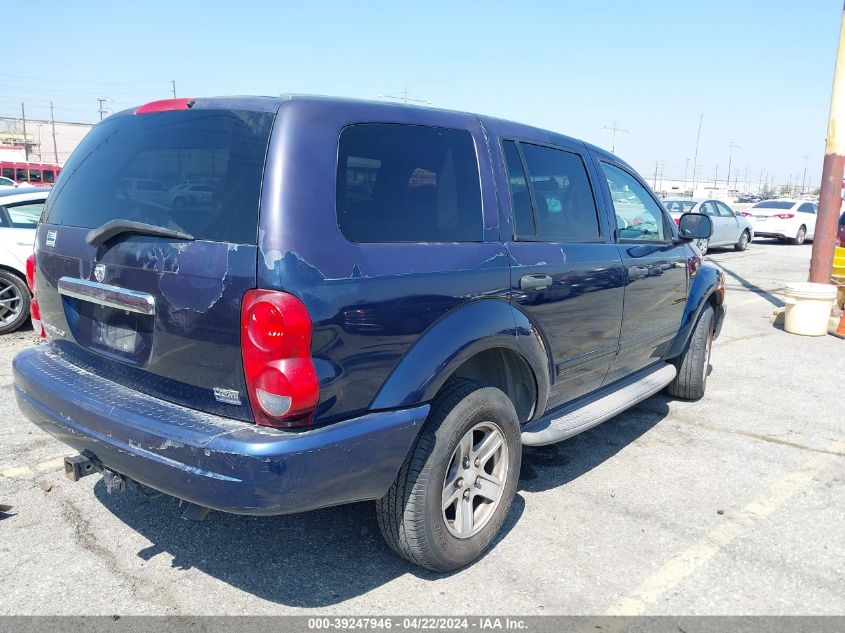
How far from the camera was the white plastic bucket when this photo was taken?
27.4 feet

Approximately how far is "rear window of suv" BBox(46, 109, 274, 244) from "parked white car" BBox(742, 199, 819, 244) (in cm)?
2400

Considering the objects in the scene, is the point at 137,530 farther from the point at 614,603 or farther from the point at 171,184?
the point at 614,603

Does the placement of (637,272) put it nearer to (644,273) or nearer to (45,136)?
(644,273)

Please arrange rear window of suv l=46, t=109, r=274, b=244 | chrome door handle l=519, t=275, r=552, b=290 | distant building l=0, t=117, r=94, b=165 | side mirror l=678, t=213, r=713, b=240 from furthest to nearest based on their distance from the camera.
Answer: distant building l=0, t=117, r=94, b=165
side mirror l=678, t=213, r=713, b=240
chrome door handle l=519, t=275, r=552, b=290
rear window of suv l=46, t=109, r=274, b=244

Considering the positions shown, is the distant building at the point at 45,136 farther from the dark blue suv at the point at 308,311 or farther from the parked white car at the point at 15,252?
the dark blue suv at the point at 308,311

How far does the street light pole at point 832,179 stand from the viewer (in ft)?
28.8

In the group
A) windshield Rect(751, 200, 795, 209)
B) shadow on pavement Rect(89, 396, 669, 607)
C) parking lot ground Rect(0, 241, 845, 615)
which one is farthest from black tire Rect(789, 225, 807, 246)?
shadow on pavement Rect(89, 396, 669, 607)

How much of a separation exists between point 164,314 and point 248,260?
0.46m

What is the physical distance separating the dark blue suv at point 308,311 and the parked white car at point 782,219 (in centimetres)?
2303

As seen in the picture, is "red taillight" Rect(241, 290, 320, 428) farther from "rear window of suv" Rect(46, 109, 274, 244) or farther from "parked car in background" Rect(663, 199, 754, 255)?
"parked car in background" Rect(663, 199, 754, 255)

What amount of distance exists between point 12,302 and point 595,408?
6.27 metres

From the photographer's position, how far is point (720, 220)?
20016 mm

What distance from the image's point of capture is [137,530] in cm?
333

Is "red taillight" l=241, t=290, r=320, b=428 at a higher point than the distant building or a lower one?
lower
